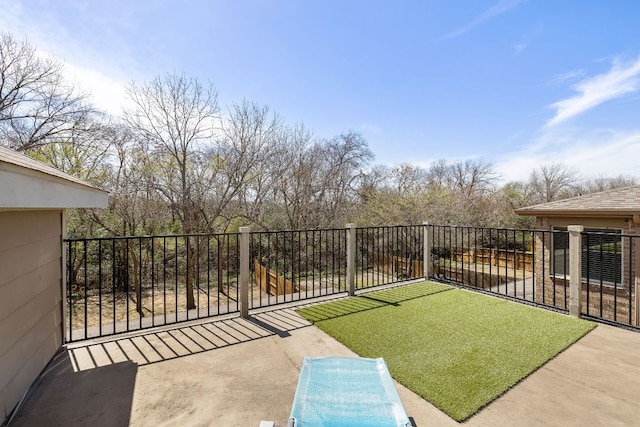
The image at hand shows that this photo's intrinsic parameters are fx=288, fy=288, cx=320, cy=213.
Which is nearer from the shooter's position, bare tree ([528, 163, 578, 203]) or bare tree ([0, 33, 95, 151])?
bare tree ([0, 33, 95, 151])

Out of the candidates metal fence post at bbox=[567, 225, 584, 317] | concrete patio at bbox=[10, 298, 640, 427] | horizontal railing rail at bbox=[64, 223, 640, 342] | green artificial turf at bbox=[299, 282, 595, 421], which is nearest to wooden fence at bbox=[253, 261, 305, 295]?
horizontal railing rail at bbox=[64, 223, 640, 342]

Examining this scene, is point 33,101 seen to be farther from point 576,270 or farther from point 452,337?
point 576,270

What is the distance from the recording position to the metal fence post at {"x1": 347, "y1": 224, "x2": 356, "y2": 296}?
453 centimetres

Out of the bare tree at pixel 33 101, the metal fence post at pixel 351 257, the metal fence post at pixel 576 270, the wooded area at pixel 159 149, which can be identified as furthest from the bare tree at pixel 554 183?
the bare tree at pixel 33 101

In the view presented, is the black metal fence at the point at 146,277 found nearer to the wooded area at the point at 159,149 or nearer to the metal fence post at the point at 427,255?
the wooded area at the point at 159,149

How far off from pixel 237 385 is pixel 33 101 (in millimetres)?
12701

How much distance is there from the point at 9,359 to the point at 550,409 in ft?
11.8

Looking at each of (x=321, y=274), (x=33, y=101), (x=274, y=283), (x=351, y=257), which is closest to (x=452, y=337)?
(x=351, y=257)

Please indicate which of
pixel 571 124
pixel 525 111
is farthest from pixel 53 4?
pixel 571 124

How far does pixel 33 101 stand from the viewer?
966cm

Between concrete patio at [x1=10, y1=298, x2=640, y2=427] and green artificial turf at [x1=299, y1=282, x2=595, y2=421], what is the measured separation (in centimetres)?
12

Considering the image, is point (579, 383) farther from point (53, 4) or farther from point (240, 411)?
point (53, 4)

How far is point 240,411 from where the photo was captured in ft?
6.40

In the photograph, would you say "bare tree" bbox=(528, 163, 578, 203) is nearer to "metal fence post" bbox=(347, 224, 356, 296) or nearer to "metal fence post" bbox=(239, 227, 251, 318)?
→ "metal fence post" bbox=(347, 224, 356, 296)
